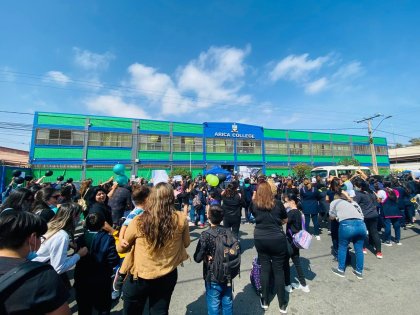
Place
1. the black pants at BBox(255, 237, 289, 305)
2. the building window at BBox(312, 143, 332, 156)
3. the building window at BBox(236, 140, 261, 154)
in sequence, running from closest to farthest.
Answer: the black pants at BBox(255, 237, 289, 305) → the building window at BBox(236, 140, 261, 154) → the building window at BBox(312, 143, 332, 156)

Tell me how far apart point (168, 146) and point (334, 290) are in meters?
30.4

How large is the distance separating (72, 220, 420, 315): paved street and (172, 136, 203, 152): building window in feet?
94.7

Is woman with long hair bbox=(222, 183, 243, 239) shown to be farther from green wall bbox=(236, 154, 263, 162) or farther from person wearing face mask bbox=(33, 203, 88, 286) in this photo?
green wall bbox=(236, 154, 263, 162)

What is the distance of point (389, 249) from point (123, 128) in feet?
102

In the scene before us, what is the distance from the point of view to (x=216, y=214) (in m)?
2.97

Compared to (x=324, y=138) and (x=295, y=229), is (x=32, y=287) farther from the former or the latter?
(x=324, y=138)

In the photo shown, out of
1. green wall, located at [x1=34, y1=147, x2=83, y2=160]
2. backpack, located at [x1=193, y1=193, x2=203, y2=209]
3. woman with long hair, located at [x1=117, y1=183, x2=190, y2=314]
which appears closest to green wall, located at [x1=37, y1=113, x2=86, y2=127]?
green wall, located at [x1=34, y1=147, x2=83, y2=160]

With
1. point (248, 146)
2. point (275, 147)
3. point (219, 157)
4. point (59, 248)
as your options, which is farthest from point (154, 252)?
point (275, 147)

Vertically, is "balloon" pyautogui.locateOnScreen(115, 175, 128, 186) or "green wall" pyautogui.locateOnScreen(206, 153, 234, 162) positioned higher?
"green wall" pyautogui.locateOnScreen(206, 153, 234, 162)

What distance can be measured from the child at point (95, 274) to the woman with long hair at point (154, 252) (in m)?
0.52

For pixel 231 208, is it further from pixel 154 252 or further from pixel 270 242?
pixel 154 252

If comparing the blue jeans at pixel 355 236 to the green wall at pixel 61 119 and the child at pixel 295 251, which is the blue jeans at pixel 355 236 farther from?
the green wall at pixel 61 119

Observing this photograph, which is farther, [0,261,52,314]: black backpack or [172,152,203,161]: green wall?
[172,152,203,161]: green wall

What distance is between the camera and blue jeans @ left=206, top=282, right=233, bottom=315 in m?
2.75
